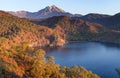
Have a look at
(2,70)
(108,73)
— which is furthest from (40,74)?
(108,73)

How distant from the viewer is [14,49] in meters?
70.9

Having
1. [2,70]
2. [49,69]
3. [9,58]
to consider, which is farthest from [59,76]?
[2,70]

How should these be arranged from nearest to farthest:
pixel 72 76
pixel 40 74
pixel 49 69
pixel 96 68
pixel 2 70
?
pixel 2 70
pixel 40 74
pixel 49 69
pixel 72 76
pixel 96 68

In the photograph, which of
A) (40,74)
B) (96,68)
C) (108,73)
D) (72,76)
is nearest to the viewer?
(40,74)

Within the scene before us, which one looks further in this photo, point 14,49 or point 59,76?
point 14,49

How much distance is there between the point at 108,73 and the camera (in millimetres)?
116000

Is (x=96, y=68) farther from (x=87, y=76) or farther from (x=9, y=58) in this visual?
(x=9, y=58)

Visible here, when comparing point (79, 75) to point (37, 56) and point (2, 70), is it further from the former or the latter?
point (2, 70)

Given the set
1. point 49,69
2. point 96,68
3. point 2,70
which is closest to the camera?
point 2,70

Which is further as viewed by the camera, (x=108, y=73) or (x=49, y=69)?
(x=108, y=73)

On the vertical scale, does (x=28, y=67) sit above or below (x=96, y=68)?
above

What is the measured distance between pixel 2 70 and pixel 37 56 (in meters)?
20.7

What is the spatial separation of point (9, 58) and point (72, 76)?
1856 centimetres

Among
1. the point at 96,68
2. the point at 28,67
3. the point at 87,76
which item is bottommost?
the point at 96,68
